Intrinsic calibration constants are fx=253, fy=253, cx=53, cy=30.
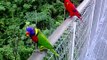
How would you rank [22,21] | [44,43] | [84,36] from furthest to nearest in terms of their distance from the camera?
1. [22,21]
2. [84,36]
3. [44,43]

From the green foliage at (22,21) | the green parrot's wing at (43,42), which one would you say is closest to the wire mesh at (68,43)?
the green parrot's wing at (43,42)

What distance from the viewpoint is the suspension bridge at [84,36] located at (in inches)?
67.4

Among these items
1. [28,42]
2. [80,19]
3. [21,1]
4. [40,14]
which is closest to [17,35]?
[28,42]

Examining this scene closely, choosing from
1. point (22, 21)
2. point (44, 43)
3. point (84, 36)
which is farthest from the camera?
point (22, 21)

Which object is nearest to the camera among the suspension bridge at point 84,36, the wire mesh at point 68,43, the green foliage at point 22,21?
the wire mesh at point 68,43

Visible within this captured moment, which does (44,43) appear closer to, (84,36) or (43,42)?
(43,42)

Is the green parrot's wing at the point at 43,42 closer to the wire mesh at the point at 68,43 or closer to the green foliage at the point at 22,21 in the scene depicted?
the wire mesh at the point at 68,43

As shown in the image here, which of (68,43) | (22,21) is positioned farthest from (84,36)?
(22,21)

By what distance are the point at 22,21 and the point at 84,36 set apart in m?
2.71

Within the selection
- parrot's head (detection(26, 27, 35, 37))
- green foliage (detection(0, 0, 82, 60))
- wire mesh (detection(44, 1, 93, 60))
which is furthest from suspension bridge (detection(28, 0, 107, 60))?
green foliage (detection(0, 0, 82, 60))

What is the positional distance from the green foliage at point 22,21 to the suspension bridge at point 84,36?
1341 millimetres

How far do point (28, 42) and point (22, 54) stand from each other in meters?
0.31

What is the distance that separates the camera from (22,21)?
5.00 metres

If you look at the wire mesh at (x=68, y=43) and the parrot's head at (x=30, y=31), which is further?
the wire mesh at (x=68, y=43)
